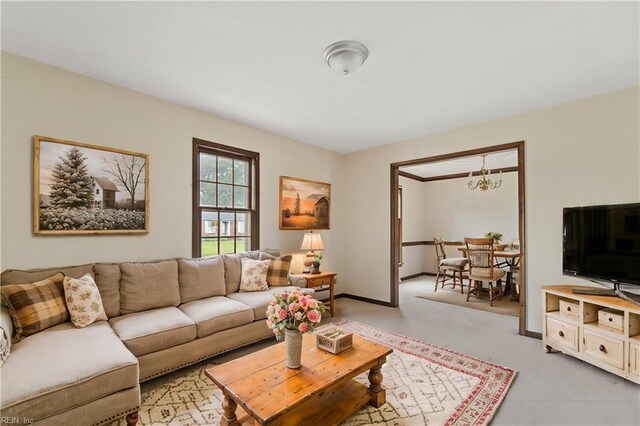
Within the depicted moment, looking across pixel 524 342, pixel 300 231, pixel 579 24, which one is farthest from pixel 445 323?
pixel 579 24

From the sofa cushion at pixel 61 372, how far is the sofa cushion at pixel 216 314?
2.11 feet

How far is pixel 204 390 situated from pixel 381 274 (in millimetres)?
3178

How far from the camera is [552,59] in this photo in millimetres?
2342

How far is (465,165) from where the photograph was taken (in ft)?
20.3

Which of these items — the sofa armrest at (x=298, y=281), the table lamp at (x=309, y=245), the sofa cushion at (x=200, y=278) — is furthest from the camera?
the table lamp at (x=309, y=245)

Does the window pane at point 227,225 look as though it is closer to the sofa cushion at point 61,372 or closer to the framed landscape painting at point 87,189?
the framed landscape painting at point 87,189

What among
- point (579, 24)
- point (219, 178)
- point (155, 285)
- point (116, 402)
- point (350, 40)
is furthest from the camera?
point (219, 178)

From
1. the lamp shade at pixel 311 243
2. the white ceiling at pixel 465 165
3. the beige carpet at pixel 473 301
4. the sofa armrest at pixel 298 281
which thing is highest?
the white ceiling at pixel 465 165

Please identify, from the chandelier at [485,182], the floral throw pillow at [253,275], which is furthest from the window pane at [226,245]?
the chandelier at [485,182]

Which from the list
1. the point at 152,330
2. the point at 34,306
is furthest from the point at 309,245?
the point at 34,306

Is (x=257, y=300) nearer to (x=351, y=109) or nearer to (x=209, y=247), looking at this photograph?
(x=209, y=247)

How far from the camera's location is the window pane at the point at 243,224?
156 inches

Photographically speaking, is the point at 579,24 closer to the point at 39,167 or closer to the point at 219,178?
the point at 219,178

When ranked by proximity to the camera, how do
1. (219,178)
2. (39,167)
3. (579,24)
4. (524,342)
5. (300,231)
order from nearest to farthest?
(579,24), (39,167), (524,342), (219,178), (300,231)
